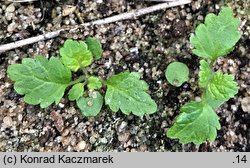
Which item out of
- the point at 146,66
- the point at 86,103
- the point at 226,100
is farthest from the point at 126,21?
the point at 226,100

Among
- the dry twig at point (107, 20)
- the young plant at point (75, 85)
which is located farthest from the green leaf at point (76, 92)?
the dry twig at point (107, 20)

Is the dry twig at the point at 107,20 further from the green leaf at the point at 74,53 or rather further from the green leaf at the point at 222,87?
the green leaf at the point at 222,87

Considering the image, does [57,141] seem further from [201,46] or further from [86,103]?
[201,46]

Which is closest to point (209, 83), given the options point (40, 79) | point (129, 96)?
point (129, 96)

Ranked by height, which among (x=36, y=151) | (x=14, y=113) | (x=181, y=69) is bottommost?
(x=36, y=151)

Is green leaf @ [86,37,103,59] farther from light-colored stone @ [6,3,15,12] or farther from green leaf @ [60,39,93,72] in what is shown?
light-colored stone @ [6,3,15,12]

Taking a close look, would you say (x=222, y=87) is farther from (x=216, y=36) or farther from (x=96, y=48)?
(x=96, y=48)
